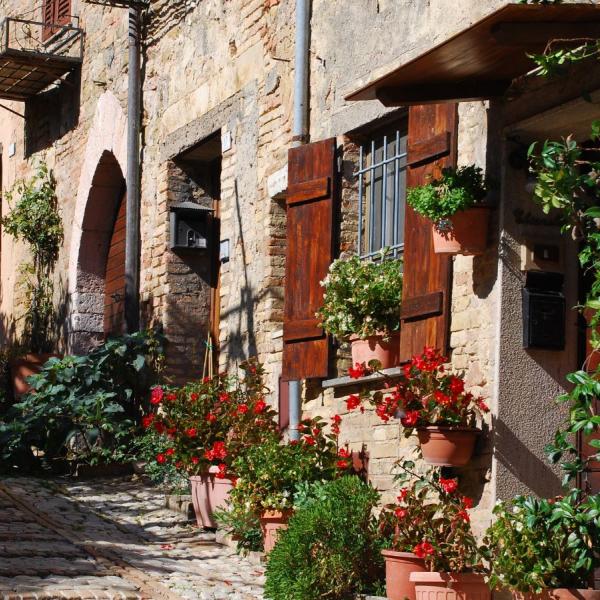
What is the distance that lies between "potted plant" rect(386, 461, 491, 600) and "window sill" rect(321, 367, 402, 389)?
96 centimetres

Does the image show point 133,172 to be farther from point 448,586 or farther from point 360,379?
point 448,586

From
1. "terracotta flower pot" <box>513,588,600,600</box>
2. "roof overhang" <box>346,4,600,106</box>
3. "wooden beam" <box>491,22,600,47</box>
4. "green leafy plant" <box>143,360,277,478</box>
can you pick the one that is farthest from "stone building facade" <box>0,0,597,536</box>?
"terracotta flower pot" <box>513,588,600,600</box>

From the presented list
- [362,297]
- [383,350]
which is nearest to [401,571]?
[383,350]

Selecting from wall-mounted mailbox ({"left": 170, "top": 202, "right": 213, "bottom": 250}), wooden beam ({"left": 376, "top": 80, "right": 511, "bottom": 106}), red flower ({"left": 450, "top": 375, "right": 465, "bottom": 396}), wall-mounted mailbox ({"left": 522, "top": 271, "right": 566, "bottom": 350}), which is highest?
A: wooden beam ({"left": 376, "top": 80, "right": 511, "bottom": 106})

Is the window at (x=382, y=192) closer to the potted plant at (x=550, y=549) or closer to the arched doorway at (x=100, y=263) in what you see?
the potted plant at (x=550, y=549)

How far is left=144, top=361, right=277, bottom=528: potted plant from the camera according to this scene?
A: 8.42 m

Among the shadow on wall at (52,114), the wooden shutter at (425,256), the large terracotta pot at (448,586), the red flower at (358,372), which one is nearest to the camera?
the large terracotta pot at (448,586)

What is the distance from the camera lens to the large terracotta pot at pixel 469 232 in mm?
6781

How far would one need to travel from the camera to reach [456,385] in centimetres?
666

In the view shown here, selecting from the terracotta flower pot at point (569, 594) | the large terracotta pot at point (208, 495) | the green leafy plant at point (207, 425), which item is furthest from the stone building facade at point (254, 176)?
the terracotta flower pot at point (569, 594)

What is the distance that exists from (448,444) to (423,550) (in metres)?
0.59

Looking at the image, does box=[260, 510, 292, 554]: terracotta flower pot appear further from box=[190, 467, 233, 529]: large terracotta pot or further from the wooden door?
the wooden door

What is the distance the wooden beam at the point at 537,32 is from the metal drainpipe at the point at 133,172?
21.5ft

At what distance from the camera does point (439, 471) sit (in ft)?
22.8
